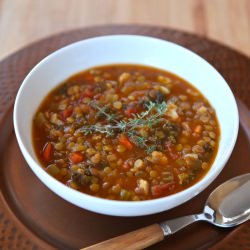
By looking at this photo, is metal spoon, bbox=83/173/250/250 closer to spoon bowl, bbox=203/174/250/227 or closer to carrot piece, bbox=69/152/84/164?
spoon bowl, bbox=203/174/250/227

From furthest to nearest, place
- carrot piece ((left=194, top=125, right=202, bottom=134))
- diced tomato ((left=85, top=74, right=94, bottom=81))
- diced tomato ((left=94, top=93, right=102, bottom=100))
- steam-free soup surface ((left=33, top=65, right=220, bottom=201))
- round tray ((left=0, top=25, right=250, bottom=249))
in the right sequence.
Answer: diced tomato ((left=85, top=74, right=94, bottom=81))
diced tomato ((left=94, top=93, right=102, bottom=100))
carrot piece ((left=194, top=125, right=202, bottom=134))
steam-free soup surface ((left=33, top=65, right=220, bottom=201))
round tray ((left=0, top=25, right=250, bottom=249))

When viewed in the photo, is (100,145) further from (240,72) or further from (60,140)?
(240,72)

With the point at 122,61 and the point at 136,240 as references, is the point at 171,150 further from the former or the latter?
the point at 122,61

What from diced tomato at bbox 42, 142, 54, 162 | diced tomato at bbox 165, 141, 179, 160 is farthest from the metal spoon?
diced tomato at bbox 42, 142, 54, 162

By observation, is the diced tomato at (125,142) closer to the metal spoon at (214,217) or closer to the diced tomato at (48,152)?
the diced tomato at (48,152)

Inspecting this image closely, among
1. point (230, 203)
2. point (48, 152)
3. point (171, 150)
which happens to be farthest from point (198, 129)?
point (48, 152)
